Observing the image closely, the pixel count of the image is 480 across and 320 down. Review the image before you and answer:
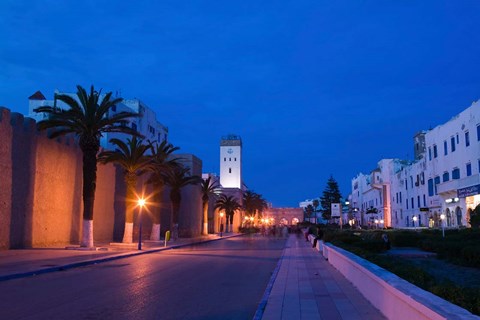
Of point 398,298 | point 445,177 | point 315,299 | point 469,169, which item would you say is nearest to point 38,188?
point 315,299

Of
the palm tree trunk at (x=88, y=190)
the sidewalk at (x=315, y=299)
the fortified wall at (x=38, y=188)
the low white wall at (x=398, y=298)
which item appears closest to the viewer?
the low white wall at (x=398, y=298)

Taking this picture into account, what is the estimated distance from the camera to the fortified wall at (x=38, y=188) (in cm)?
2661

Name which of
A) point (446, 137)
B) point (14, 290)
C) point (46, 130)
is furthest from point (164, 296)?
point (446, 137)

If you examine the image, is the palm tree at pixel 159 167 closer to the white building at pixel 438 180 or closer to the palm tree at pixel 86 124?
the palm tree at pixel 86 124

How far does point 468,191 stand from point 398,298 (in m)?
37.7

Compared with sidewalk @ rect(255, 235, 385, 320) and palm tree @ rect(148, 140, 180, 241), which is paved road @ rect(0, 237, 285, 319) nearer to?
sidewalk @ rect(255, 235, 385, 320)

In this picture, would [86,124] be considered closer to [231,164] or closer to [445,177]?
[445,177]

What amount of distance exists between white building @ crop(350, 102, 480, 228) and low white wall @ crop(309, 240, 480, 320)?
32.3m

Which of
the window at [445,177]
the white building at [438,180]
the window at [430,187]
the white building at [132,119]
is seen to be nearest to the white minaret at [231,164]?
the white building at [132,119]

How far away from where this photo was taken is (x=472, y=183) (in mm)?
40344

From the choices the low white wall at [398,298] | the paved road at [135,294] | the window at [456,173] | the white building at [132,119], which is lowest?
the paved road at [135,294]

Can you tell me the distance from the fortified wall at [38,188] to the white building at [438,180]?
1209 inches

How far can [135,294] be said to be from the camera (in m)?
12.0

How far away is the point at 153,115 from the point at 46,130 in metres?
54.6
